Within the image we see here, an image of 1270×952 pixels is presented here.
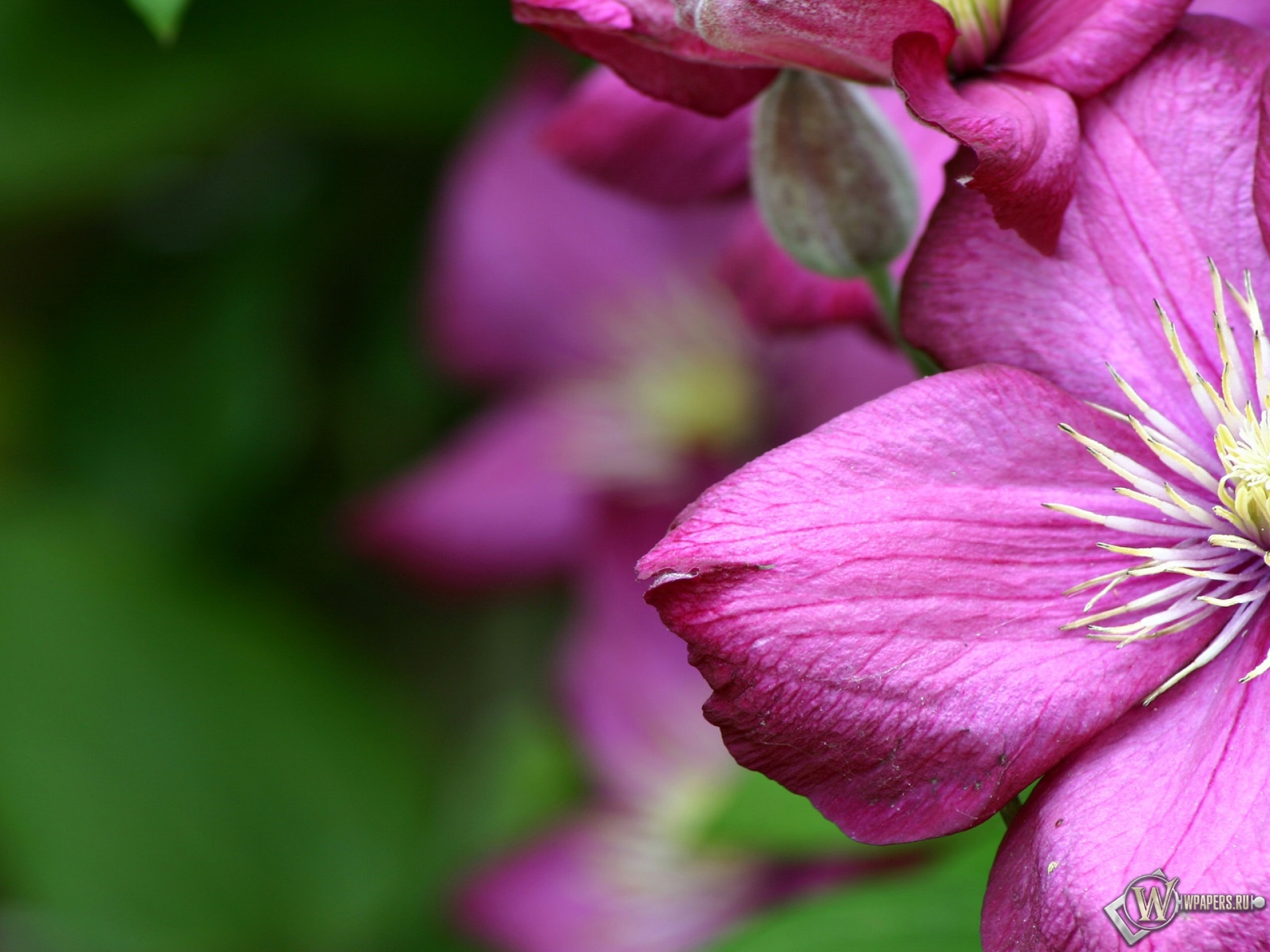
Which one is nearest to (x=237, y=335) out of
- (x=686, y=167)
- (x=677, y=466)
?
(x=677, y=466)

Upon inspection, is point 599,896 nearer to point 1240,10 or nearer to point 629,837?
point 629,837

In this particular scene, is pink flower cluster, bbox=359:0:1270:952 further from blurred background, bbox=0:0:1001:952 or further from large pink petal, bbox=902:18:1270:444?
blurred background, bbox=0:0:1001:952

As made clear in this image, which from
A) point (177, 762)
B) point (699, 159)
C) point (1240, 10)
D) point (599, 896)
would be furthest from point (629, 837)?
point (1240, 10)

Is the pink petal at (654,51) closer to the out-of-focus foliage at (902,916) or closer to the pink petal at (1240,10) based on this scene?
the pink petal at (1240,10)

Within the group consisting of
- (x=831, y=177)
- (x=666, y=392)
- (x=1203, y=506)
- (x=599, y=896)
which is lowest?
(x=599, y=896)

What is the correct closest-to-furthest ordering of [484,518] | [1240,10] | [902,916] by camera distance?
[1240,10] < [902,916] < [484,518]

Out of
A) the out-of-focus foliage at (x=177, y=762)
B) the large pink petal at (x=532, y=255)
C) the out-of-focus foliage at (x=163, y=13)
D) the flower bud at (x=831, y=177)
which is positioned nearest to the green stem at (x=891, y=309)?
the flower bud at (x=831, y=177)
